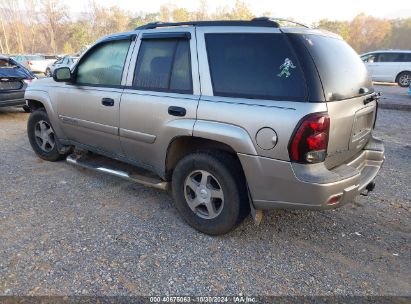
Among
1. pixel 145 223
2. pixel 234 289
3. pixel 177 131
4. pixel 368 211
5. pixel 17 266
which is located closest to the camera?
pixel 234 289

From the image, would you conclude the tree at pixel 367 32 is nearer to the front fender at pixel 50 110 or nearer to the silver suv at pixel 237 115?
the front fender at pixel 50 110

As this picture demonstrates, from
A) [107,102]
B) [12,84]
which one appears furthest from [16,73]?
[107,102]

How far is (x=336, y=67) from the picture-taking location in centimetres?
278

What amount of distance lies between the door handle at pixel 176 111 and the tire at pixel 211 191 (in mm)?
390

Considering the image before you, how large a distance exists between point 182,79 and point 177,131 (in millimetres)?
494

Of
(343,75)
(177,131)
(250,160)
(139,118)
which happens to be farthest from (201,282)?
(343,75)

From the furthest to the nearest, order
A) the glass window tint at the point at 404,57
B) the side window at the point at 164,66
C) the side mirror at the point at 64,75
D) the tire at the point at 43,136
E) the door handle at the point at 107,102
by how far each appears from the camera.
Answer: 1. the glass window tint at the point at 404,57
2. the tire at the point at 43,136
3. the side mirror at the point at 64,75
4. the door handle at the point at 107,102
5. the side window at the point at 164,66

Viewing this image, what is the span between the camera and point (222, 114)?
280cm

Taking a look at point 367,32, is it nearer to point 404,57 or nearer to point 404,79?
point 404,57

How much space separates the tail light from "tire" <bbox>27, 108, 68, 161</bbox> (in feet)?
11.9

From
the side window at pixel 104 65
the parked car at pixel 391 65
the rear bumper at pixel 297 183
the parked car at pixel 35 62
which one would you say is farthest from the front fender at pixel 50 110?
the parked car at pixel 35 62

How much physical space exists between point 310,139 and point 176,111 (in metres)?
1.23

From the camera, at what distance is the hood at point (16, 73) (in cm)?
805

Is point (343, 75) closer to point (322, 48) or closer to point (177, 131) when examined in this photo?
point (322, 48)
